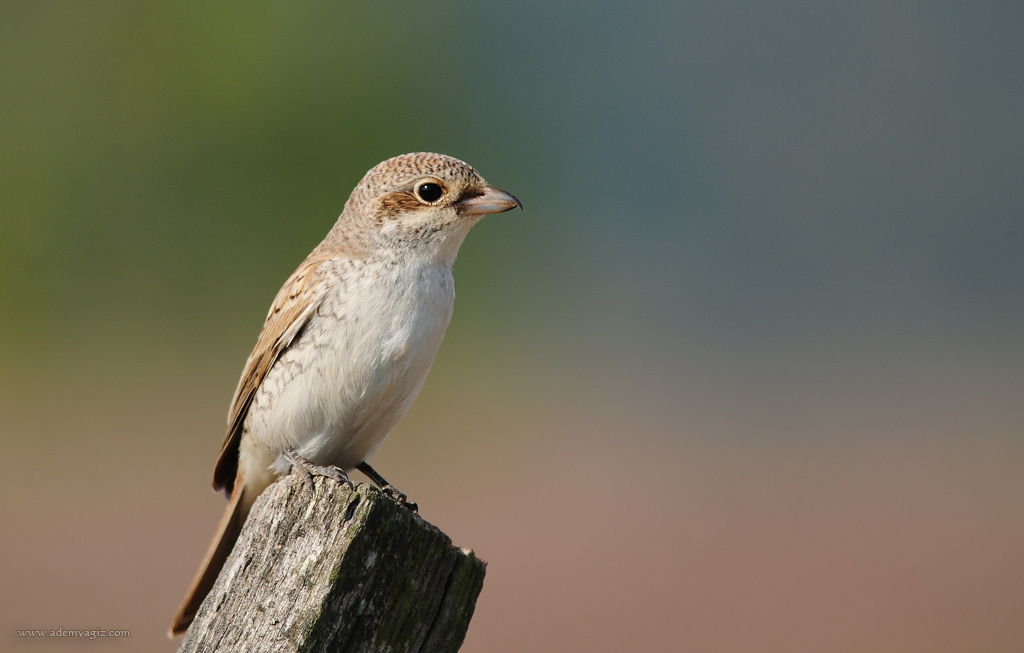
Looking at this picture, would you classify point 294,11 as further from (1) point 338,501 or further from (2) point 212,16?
(1) point 338,501

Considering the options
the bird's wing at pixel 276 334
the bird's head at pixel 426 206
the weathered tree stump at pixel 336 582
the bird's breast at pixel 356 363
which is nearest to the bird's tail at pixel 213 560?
the bird's wing at pixel 276 334

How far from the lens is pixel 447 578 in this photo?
2.06 m

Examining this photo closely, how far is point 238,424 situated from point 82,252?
9.46 meters

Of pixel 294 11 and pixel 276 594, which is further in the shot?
pixel 294 11

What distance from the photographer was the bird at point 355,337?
10.2ft

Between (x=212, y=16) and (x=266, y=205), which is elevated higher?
(x=212, y=16)

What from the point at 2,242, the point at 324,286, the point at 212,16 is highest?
the point at 212,16

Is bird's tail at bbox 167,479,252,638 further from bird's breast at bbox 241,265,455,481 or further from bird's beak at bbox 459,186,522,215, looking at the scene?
bird's beak at bbox 459,186,522,215

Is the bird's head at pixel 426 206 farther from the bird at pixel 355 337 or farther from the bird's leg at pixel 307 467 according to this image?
the bird's leg at pixel 307 467

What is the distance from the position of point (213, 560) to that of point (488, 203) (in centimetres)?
164

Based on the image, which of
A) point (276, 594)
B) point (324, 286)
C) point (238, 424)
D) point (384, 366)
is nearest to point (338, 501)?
point (276, 594)

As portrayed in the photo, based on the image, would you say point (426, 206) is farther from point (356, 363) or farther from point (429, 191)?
point (356, 363)

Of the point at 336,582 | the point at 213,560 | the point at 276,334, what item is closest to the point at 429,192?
the point at 276,334

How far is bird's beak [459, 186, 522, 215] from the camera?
133 inches
